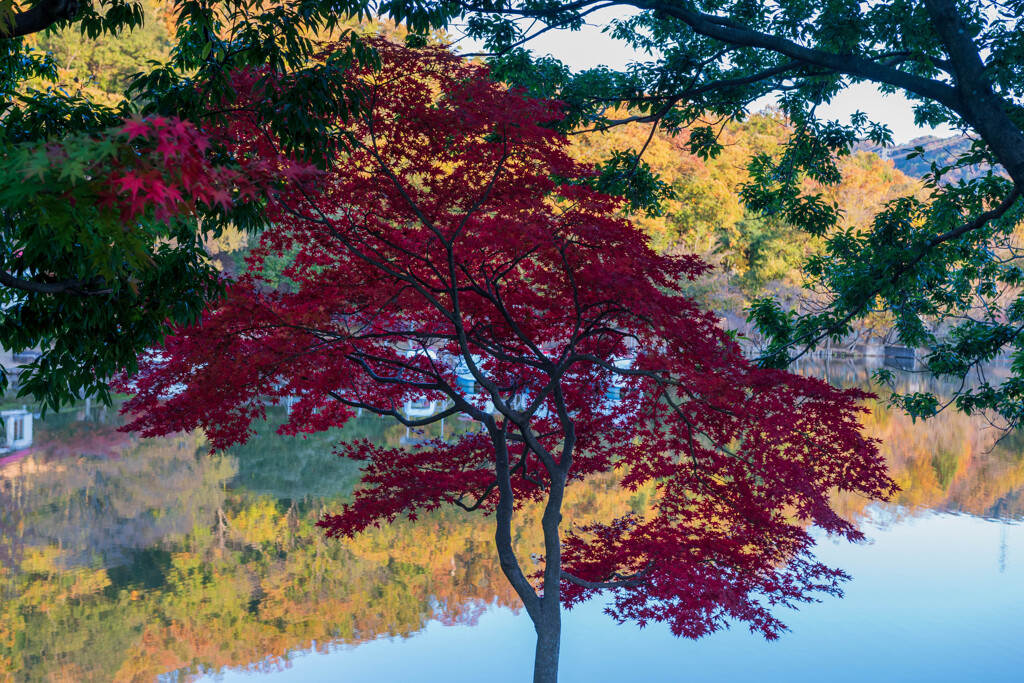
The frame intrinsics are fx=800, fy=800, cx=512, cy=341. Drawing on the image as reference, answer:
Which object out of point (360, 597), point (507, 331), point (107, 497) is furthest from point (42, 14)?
point (107, 497)

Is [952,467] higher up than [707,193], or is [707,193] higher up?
[707,193]

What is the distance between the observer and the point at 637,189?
8.50 m

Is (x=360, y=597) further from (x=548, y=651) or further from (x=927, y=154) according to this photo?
(x=927, y=154)

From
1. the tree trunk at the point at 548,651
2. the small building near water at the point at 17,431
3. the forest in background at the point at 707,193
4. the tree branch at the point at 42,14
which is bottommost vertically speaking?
the tree trunk at the point at 548,651

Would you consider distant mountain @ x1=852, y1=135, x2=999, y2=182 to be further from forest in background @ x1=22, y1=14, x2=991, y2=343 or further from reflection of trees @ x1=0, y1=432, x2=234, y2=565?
reflection of trees @ x1=0, y1=432, x2=234, y2=565

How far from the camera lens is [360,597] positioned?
8703 millimetres

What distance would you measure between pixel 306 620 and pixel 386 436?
373 inches

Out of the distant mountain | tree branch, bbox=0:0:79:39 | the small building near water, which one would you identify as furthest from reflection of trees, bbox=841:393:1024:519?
the distant mountain

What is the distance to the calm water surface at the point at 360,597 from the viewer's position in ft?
23.6

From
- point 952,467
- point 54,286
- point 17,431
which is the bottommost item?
point 54,286

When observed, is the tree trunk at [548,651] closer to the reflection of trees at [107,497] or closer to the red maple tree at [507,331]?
the red maple tree at [507,331]

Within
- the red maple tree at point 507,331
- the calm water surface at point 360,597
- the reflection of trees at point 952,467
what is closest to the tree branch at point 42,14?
the red maple tree at point 507,331

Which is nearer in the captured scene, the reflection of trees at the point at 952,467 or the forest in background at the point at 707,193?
the reflection of trees at the point at 952,467

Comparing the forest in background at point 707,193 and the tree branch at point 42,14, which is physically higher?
the forest in background at point 707,193
